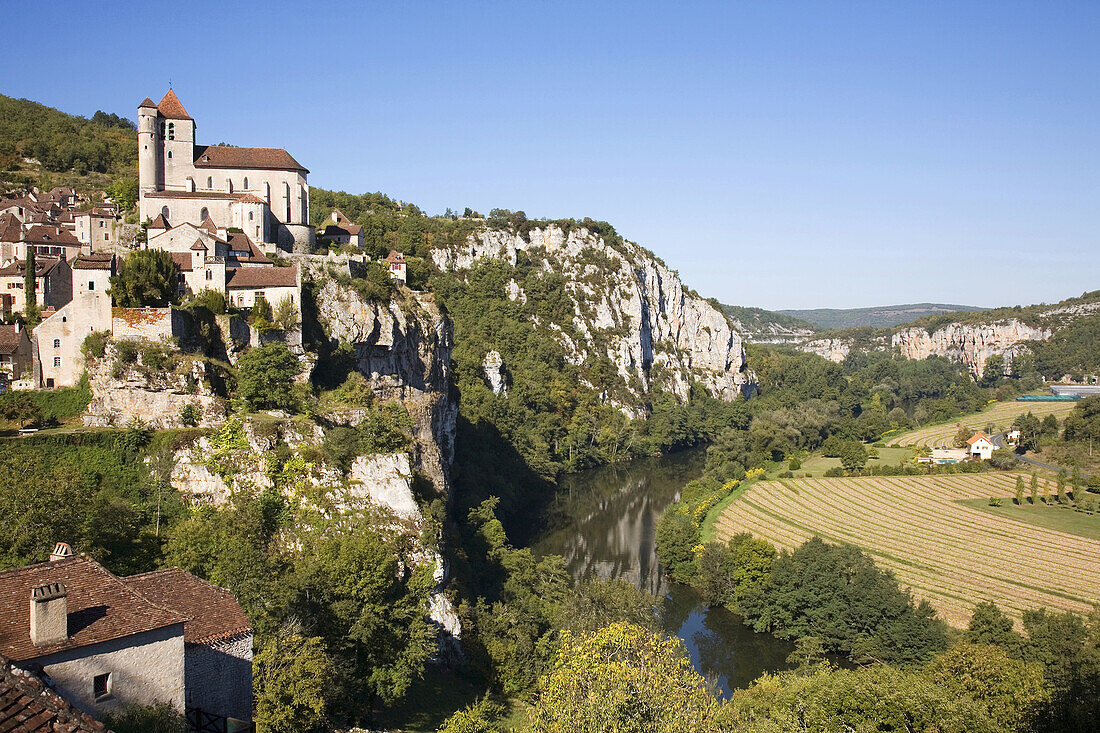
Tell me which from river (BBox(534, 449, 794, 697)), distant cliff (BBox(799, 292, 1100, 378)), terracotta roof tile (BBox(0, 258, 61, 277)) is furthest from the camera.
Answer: distant cliff (BBox(799, 292, 1100, 378))

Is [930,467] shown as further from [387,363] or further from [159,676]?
[159,676]

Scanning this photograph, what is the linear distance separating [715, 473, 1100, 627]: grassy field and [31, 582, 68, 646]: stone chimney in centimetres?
3783

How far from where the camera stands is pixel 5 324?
34875 mm

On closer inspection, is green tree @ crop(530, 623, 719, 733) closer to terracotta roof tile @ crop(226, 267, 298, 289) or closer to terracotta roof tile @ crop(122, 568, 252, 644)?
terracotta roof tile @ crop(122, 568, 252, 644)

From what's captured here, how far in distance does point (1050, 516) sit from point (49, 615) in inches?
2520

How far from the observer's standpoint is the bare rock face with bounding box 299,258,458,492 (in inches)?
1623

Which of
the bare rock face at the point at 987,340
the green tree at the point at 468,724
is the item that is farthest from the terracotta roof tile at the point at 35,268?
the bare rock face at the point at 987,340

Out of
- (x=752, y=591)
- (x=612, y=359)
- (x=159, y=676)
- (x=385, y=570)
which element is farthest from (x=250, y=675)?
(x=612, y=359)

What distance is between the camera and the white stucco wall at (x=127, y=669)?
1414 centimetres

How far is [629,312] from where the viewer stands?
124000 mm

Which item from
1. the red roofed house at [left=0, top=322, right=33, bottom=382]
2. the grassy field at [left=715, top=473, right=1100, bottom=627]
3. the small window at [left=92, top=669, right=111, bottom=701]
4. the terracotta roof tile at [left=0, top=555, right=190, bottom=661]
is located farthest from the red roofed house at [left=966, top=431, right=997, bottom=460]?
the small window at [left=92, top=669, right=111, bottom=701]

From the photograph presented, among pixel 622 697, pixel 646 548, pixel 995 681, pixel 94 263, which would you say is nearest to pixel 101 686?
pixel 622 697

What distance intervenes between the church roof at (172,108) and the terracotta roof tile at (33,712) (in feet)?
139

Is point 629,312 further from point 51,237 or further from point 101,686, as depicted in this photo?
point 101,686
